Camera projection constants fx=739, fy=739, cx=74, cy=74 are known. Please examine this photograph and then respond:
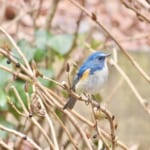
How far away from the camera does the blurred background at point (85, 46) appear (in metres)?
3.17

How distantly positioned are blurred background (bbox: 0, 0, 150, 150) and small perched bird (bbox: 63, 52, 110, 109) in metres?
0.25

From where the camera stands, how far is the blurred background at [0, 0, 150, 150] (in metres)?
3.17

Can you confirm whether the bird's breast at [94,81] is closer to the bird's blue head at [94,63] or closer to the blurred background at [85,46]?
the bird's blue head at [94,63]

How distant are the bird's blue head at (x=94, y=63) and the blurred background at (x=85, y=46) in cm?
26

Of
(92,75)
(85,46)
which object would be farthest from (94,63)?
(85,46)

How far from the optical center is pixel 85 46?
130 inches

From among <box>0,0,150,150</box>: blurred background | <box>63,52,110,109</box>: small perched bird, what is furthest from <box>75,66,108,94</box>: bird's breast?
<box>0,0,150,150</box>: blurred background

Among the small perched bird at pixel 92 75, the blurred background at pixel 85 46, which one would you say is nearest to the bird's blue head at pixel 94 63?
the small perched bird at pixel 92 75

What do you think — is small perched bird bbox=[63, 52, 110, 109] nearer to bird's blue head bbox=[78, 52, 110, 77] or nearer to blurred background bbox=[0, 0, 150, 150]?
bird's blue head bbox=[78, 52, 110, 77]

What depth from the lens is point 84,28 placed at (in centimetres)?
505

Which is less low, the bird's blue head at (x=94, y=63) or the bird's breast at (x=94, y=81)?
the bird's blue head at (x=94, y=63)

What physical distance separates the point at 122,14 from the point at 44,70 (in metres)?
2.61

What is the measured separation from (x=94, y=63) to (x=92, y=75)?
0.04 meters

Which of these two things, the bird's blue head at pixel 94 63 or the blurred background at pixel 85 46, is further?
the blurred background at pixel 85 46
